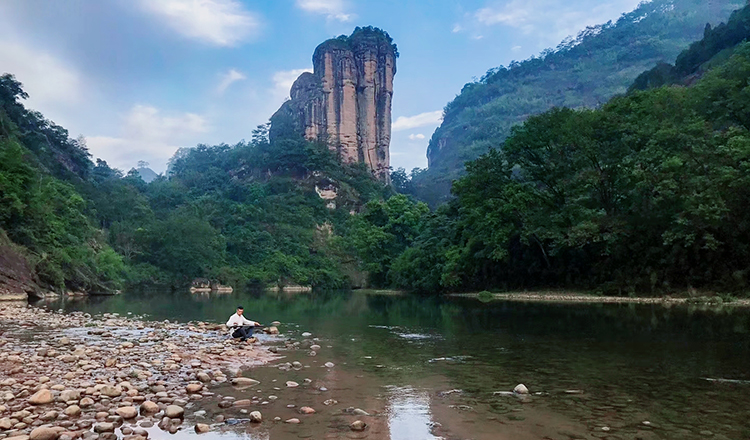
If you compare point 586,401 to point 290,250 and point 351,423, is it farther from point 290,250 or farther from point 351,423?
point 290,250

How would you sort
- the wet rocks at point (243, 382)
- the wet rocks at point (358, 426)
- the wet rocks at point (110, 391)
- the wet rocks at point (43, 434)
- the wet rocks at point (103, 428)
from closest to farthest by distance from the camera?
the wet rocks at point (43, 434) → the wet rocks at point (103, 428) → the wet rocks at point (358, 426) → the wet rocks at point (110, 391) → the wet rocks at point (243, 382)

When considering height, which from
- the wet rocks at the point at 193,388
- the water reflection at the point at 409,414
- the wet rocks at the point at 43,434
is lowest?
the water reflection at the point at 409,414

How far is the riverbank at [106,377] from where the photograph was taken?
226 inches

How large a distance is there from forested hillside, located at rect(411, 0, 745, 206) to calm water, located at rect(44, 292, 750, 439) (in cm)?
9292

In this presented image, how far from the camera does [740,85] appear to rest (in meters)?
29.3

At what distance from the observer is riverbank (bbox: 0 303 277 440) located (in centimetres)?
575

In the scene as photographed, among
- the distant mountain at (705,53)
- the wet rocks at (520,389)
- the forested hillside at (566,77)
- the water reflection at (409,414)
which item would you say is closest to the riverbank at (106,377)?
the water reflection at (409,414)

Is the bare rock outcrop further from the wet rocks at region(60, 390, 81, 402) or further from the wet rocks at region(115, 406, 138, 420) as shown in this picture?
the wet rocks at region(115, 406, 138, 420)

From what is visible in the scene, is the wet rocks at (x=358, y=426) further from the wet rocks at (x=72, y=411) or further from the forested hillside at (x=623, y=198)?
the forested hillside at (x=623, y=198)

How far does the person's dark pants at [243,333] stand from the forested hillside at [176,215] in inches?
849

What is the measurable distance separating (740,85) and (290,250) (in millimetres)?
52621

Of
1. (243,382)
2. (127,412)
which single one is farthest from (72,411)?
(243,382)

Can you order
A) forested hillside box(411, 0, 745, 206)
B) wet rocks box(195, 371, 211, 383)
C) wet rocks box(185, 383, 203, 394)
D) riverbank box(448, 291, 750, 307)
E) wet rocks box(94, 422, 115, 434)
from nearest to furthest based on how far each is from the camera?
wet rocks box(94, 422, 115, 434) < wet rocks box(185, 383, 203, 394) < wet rocks box(195, 371, 211, 383) < riverbank box(448, 291, 750, 307) < forested hillside box(411, 0, 745, 206)

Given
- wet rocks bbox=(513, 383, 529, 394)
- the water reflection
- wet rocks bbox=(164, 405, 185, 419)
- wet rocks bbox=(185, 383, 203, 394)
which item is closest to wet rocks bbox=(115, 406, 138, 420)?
wet rocks bbox=(164, 405, 185, 419)
